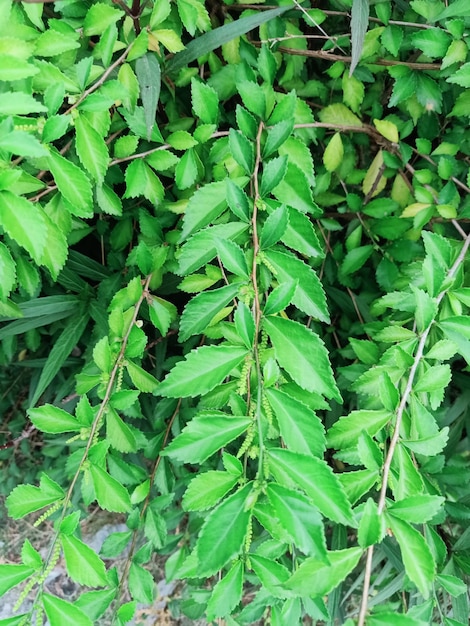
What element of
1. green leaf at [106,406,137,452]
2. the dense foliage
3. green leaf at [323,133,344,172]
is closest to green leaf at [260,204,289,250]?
the dense foliage

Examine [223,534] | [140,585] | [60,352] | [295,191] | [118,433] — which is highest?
[295,191]

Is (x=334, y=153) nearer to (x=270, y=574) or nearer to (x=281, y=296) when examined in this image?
(x=281, y=296)

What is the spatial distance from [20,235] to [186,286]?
34cm

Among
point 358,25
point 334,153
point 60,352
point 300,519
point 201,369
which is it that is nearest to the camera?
point 300,519

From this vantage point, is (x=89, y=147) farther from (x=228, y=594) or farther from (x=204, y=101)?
(x=228, y=594)

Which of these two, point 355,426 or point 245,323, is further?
point 355,426

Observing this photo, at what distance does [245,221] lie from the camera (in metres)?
0.62

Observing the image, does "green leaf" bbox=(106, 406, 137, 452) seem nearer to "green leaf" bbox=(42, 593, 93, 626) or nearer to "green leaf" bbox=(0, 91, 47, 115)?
"green leaf" bbox=(42, 593, 93, 626)

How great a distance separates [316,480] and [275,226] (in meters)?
0.26

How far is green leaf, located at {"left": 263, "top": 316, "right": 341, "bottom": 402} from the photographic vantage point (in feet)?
1.75

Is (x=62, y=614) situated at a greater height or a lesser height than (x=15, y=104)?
lesser

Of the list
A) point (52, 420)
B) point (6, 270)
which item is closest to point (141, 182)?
point (6, 270)

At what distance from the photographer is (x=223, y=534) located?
1.46ft

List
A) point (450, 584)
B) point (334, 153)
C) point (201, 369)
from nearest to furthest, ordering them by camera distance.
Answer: point (201, 369), point (450, 584), point (334, 153)
